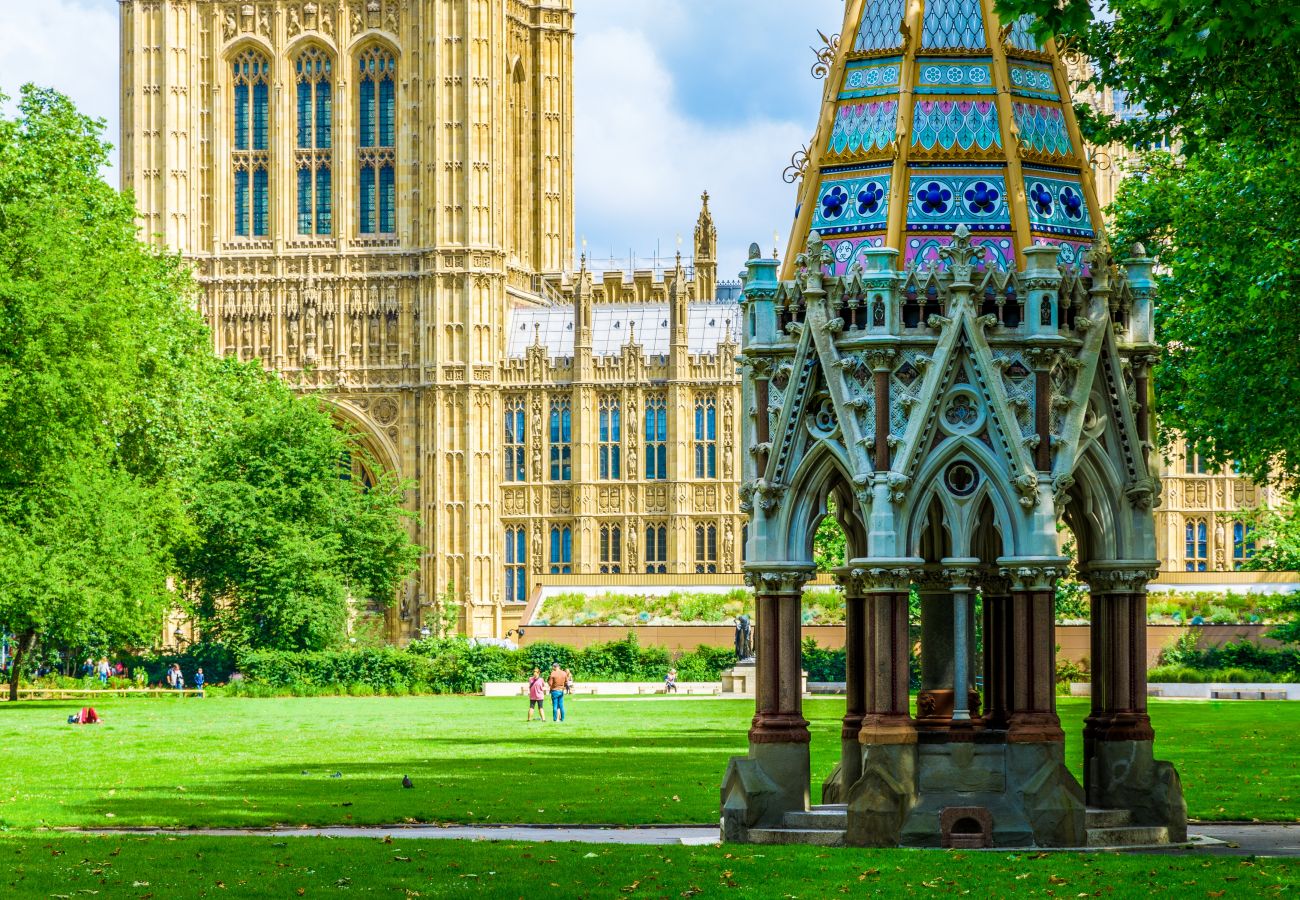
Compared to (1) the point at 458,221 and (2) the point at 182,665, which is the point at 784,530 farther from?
(1) the point at 458,221

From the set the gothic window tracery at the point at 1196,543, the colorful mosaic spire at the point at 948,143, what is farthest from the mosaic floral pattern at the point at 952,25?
the gothic window tracery at the point at 1196,543

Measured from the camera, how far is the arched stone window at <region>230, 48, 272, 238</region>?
9419 centimetres

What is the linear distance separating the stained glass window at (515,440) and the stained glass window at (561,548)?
2413 millimetres

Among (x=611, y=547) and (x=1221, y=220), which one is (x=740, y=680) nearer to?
(x=611, y=547)

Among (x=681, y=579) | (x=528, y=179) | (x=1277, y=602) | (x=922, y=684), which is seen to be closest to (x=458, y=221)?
(x=528, y=179)

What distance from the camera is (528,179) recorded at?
10019 cm

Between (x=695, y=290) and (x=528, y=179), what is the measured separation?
8.44 m

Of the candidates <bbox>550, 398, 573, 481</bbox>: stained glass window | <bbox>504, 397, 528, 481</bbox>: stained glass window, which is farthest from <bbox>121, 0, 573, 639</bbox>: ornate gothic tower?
<bbox>550, 398, 573, 481</bbox>: stained glass window

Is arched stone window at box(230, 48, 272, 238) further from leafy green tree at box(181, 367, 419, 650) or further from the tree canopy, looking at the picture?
leafy green tree at box(181, 367, 419, 650)

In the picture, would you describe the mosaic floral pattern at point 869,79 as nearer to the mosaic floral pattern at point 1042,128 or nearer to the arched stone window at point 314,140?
the mosaic floral pattern at point 1042,128

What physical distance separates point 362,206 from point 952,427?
3114 inches

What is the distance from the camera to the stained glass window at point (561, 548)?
91688mm

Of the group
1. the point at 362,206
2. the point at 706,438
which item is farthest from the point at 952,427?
the point at 362,206

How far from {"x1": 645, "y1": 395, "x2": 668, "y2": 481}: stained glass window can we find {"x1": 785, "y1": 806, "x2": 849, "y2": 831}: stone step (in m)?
74.5
